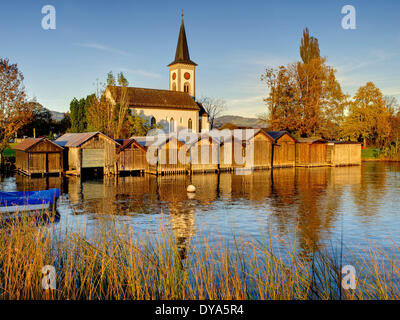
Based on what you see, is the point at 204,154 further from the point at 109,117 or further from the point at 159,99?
the point at 159,99

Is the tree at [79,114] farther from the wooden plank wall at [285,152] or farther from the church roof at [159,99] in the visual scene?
the wooden plank wall at [285,152]

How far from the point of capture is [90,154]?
40.9m

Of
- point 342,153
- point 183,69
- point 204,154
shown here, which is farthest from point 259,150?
point 183,69

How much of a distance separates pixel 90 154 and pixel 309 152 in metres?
29.9

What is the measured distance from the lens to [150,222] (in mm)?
19312

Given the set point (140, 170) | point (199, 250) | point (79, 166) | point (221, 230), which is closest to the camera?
point (199, 250)

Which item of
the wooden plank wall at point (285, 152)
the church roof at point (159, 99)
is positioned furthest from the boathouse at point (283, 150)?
the church roof at point (159, 99)

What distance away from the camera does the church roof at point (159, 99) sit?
244ft

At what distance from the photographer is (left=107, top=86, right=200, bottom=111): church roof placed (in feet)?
244

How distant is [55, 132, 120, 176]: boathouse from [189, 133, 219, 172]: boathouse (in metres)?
8.31

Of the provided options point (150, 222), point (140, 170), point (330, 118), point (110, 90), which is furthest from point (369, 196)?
point (110, 90)

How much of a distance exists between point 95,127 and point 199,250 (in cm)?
4506
